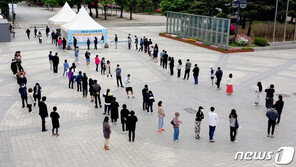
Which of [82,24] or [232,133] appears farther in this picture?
[82,24]

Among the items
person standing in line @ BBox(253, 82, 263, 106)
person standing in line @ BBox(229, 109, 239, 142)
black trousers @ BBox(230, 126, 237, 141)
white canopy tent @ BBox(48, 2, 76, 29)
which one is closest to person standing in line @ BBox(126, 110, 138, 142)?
person standing in line @ BBox(229, 109, 239, 142)

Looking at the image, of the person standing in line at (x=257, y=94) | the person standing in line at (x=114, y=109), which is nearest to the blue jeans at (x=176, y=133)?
the person standing in line at (x=114, y=109)

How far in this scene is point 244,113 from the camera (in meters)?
15.4

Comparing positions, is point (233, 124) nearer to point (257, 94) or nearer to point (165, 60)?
point (257, 94)

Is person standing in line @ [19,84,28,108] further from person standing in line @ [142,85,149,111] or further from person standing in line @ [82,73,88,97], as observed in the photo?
person standing in line @ [142,85,149,111]

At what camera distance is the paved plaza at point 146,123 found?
10.9 metres

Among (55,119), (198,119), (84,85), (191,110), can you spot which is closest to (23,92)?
(84,85)

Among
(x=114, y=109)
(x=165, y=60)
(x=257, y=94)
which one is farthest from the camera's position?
(x=165, y=60)

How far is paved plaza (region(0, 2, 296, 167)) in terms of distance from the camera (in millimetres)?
10898

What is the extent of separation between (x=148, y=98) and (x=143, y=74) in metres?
7.94

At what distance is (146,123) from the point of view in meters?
14.0

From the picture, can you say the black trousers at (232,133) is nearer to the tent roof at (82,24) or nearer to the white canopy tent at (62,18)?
the tent roof at (82,24)

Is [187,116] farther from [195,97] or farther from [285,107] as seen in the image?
[285,107]

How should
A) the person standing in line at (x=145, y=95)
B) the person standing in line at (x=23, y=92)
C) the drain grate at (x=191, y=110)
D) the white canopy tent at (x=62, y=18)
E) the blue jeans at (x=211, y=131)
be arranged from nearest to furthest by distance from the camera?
the blue jeans at (x=211, y=131)
the person standing in line at (x=145, y=95)
the person standing in line at (x=23, y=92)
the drain grate at (x=191, y=110)
the white canopy tent at (x=62, y=18)
